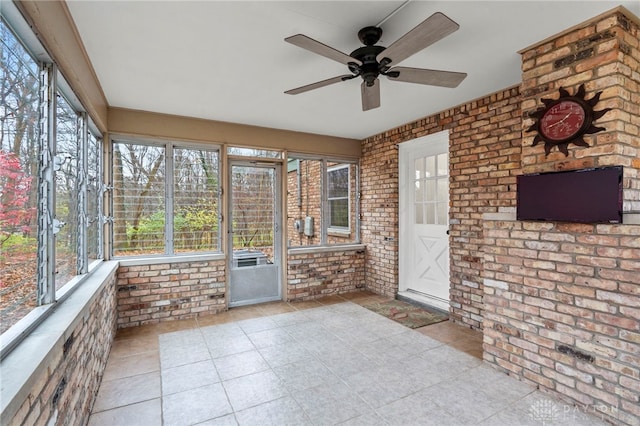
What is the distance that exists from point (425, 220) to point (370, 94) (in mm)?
2543

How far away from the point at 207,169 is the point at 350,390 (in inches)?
126

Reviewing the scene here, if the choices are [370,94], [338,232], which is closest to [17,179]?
[370,94]

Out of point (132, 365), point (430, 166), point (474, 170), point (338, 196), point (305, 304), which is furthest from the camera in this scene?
point (338, 196)

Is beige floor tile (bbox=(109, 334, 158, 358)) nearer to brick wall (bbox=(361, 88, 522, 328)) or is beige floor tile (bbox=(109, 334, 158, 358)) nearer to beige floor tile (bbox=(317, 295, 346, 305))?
beige floor tile (bbox=(317, 295, 346, 305))

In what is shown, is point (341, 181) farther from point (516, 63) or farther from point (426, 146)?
point (516, 63)

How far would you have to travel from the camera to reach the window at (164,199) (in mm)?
3777

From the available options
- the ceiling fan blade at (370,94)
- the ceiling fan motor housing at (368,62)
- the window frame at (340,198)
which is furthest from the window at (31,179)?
the window frame at (340,198)

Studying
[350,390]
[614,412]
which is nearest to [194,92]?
[350,390]

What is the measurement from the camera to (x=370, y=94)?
2475 mm

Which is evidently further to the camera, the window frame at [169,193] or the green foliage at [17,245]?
the window frame at [169,193]

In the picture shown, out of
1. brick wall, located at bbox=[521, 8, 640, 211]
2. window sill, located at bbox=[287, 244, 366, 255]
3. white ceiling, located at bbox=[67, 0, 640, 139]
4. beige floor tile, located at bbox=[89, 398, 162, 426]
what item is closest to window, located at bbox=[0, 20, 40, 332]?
white ceiling, located at bbox=[67, 0, 640, 139]

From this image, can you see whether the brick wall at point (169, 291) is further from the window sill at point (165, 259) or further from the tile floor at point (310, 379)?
the tile floor at point (310, 379)

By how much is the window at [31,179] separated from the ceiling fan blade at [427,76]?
6.74 ft

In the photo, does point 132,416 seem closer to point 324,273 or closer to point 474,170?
point 324,273
